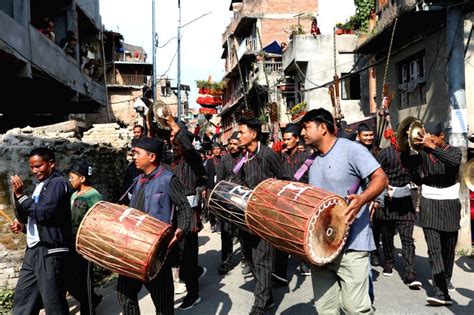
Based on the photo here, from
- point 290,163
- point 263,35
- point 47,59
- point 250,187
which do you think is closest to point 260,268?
point 250,187

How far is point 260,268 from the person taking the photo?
479cm

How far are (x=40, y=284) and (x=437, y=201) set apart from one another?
4.18 m

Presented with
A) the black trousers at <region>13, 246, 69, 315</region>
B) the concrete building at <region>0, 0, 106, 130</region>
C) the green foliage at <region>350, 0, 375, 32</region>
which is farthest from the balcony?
the black trousers at <region>13, 246, 69, 315</region>

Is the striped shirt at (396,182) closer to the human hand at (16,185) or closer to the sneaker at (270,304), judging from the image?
the sneaker at (270,304)

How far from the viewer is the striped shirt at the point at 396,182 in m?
5.92

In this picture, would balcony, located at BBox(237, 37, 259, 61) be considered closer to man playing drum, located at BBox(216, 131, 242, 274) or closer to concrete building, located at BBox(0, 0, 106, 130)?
concrete building, located at BBox(0, 0, 106, 130)

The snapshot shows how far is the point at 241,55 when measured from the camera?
1252 inches

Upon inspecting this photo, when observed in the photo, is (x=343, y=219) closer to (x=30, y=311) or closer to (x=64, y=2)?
(x=30, y=311)

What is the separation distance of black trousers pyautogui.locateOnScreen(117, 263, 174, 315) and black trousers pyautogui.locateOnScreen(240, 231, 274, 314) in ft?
3.87

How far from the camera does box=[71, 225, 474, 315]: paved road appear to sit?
5027mm

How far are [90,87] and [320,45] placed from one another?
987 centimetres

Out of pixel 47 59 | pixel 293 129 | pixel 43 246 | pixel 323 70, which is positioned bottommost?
pixel 43 246

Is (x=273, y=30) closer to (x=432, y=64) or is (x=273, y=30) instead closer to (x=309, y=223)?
(x=432, y=64)

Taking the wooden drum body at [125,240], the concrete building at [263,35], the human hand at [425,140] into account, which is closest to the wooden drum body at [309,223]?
the wooden drum body at [125,240]
